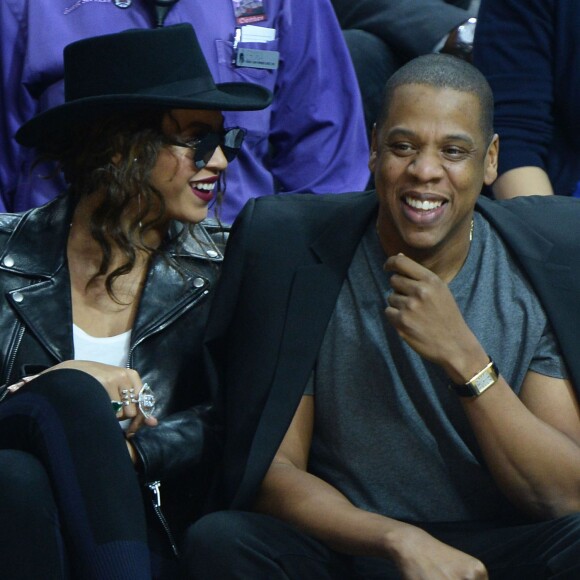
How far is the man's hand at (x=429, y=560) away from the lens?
234 centimetres

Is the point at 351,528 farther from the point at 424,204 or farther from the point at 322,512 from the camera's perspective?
the point at 424,204

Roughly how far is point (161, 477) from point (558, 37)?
152cm

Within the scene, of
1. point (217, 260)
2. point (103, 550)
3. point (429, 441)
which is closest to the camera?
point (103, 550)

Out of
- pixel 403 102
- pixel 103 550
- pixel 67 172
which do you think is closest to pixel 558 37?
pixel 403 102

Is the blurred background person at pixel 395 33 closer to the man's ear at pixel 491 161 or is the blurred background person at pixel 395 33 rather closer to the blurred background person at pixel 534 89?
the blurred background person at pixel 534 89

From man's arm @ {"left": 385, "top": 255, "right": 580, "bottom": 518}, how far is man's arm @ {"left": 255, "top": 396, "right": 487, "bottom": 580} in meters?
0.27

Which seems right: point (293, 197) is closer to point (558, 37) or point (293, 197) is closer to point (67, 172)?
point (67, 172)

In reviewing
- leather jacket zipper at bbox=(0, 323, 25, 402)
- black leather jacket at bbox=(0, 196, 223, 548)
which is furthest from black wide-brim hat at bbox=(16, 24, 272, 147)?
leather jacket zipper at bbox=(0, 323, 25, 402)

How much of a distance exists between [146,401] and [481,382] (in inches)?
28.3

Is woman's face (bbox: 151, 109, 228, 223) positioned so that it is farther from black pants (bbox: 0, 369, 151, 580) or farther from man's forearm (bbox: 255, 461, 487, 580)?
man's forearm (bbox: 255, 461, 487, 580)

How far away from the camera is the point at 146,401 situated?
2.85 metres

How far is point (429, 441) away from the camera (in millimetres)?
2756

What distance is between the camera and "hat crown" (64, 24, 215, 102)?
10.5ft

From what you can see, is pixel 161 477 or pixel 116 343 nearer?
pixel 161 477
